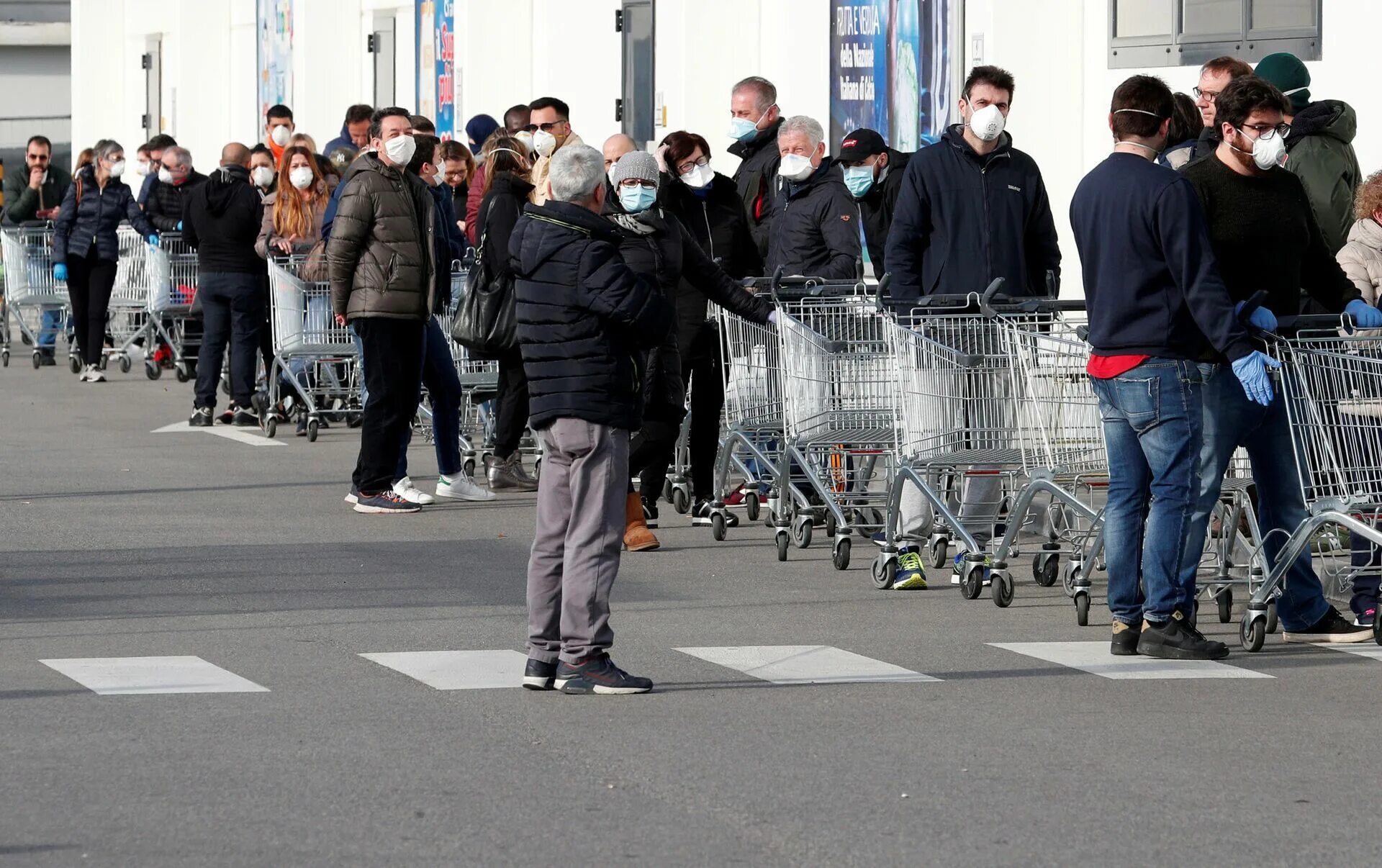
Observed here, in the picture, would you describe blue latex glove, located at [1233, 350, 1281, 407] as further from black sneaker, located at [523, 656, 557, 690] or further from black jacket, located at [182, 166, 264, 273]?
black jacket, located at [182, 166, 264, 273]

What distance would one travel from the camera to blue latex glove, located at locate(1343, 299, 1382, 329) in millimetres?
8516

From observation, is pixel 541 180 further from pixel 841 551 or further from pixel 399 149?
pixel 841 551

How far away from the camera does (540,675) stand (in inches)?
314

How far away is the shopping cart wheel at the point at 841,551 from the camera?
10953 millimetres

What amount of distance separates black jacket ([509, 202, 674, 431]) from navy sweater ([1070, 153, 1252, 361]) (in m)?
1.47

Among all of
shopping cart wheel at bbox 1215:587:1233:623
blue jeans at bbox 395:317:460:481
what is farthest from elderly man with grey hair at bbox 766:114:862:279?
shopping cart wheel at bbox 1215:587:1233:623

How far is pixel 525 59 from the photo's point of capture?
90.2 ft

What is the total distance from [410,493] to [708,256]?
84.7 inches

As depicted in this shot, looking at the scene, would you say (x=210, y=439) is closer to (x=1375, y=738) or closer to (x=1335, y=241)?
(x=1335, y=241)

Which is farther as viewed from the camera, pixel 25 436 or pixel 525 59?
pixel 525 59

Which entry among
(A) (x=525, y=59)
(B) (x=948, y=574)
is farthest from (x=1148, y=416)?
(A) (x=525, y=59)

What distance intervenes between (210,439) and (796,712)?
404 inches

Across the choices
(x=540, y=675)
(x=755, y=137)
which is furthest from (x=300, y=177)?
(x=540, y=675)

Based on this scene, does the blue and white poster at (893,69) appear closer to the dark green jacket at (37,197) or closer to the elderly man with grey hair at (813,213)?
the elderly man with grey hair at (813,213)
